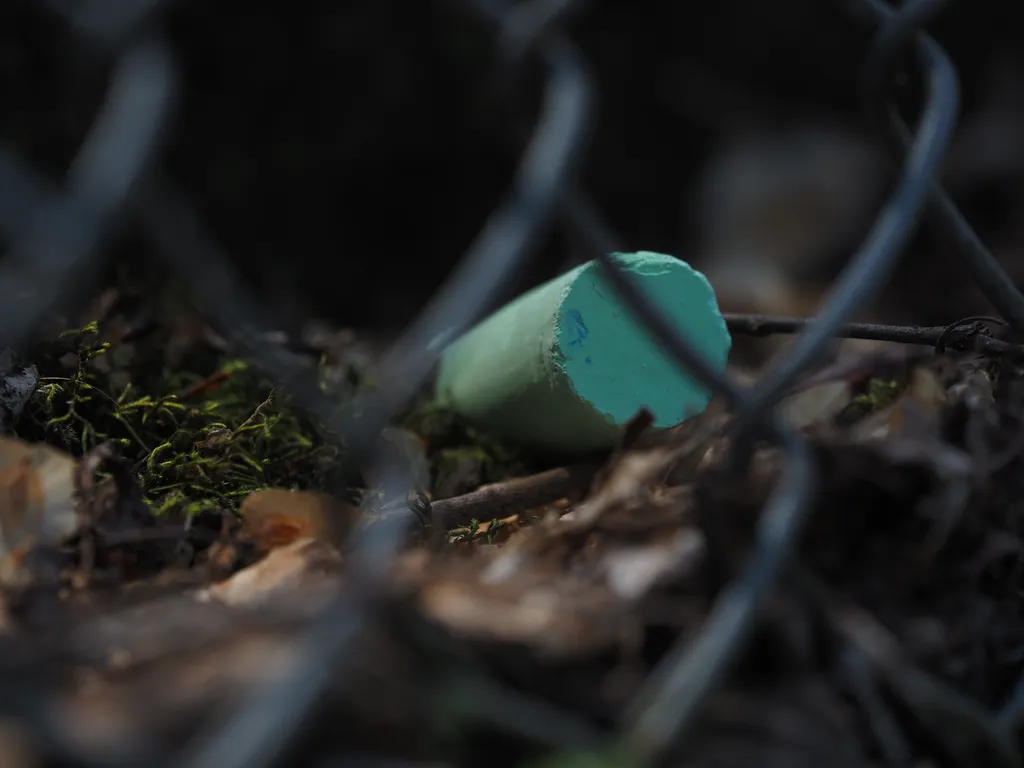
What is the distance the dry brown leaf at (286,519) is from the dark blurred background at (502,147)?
5.27 feet

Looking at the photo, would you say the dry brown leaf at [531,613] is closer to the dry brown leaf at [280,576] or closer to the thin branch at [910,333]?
the dry brown leaf at [280,576]

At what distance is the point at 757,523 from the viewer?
637 mm

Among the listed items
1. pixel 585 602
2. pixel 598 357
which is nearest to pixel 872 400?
pixel 598 357

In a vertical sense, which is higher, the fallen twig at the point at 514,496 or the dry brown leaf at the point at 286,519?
the dry brown leaf at the point at 286,519

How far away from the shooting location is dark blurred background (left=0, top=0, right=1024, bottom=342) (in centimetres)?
319

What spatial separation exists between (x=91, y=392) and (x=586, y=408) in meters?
0.52

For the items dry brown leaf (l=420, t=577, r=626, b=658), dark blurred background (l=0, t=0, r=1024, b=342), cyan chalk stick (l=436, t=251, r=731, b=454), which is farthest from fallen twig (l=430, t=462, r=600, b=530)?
dark blurred background (l=0, t=0, r=1024, b=342)

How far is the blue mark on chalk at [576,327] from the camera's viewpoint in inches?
43.4

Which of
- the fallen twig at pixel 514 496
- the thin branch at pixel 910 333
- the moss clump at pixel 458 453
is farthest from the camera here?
the moss clump at pixel 458 453

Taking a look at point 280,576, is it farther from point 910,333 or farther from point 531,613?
point 910,333

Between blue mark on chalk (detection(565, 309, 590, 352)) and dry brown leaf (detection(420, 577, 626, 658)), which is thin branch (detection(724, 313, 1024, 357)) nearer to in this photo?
blue mark on chalk (detection(565, 309, 590, 352))

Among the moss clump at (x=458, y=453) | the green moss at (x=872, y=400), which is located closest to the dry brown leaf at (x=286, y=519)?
the moss clump at (x=458, y=453)

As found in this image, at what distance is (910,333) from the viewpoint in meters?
1.07

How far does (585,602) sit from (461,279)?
8.1 inches
